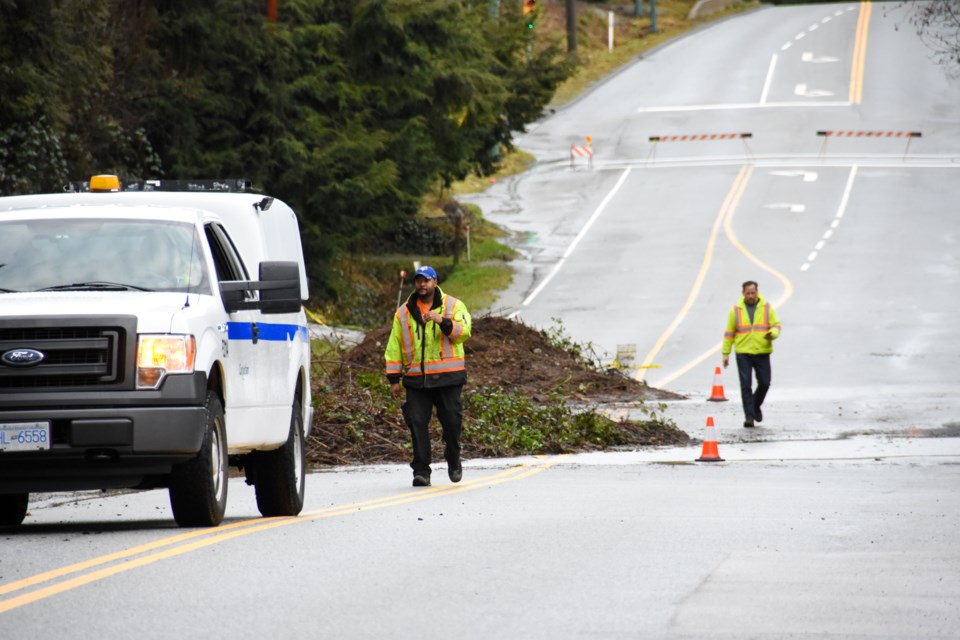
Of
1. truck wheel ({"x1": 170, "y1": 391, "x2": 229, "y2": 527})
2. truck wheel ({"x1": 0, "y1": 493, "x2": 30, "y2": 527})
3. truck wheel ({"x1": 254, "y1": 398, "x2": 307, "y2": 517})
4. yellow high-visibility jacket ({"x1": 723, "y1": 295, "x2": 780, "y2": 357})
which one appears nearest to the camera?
truck wheel ({"x1": 170, "y1": 391, "x2": 229, "y2": 527})

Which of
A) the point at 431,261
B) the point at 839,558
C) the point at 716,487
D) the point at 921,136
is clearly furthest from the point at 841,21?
the point at 839,558

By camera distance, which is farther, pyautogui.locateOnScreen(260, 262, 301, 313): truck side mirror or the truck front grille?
pyautogui.locateOnScreen(260, 262, 301, 313): truck side mirror

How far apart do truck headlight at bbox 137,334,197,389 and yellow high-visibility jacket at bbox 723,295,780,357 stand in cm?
1329

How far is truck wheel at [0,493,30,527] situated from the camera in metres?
11.6

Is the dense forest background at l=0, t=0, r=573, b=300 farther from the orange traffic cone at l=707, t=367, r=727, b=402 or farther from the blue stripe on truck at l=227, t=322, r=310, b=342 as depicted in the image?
the blue stripe on truck at l=227, t=322, r=310, b=342

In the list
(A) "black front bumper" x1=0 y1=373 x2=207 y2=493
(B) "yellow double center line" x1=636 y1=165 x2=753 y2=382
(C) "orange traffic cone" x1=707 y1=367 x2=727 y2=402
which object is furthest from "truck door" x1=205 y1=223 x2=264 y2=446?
(B) "yellow double center line" x1=636 y1=165 x2=753 y2=382

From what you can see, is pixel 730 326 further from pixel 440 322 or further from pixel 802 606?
pixel 802 606

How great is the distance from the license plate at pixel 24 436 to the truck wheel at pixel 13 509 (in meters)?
1.89

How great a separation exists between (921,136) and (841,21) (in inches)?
1133

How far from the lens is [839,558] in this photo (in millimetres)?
9484

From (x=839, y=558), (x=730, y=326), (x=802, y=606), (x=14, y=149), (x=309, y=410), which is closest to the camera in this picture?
(x=802, y=606)

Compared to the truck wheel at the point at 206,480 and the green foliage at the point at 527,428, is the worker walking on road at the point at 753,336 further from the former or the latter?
the truck wheel at the point at 206,480

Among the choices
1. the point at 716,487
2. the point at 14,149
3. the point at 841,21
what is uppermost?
the point at 841,21

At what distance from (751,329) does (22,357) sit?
1404 centimetres
